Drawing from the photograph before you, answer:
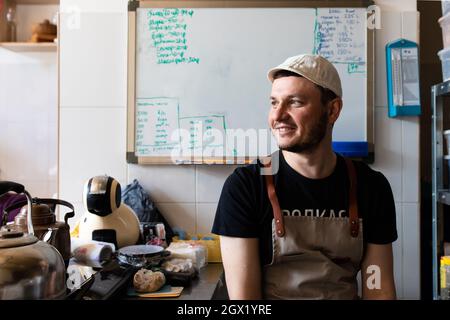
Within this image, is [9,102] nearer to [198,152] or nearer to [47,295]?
[198,152]

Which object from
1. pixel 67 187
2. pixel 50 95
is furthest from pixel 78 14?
pixel 67 187

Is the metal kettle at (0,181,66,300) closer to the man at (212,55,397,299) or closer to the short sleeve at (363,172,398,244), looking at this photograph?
the man at (212,55,397,299)

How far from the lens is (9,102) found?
4.45 ft

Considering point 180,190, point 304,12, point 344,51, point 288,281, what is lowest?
point 288,281

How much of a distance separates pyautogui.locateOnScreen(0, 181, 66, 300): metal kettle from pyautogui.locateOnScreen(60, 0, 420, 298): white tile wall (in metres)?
0.69

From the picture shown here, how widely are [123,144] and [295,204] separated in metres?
0.70

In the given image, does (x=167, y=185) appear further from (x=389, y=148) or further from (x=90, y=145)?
(x=389, y=148)

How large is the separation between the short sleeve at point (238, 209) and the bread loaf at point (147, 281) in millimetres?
162

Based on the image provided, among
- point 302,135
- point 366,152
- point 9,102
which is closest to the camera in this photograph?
point 302,135

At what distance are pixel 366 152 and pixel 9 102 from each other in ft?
3.83

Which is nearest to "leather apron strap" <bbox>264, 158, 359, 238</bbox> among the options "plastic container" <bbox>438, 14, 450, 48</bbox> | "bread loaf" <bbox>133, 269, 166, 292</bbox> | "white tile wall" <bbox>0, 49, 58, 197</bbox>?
"bread loaf" <bbox>133, 269, 166, 292</bbox>

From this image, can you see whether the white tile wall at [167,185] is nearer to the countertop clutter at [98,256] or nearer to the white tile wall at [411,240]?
the countertop clutter at [98,256]

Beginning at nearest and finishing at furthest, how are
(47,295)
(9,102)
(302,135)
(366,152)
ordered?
(47,295) → (302,135) → (366,152) → (9,102)

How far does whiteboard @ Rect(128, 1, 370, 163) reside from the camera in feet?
3.89
